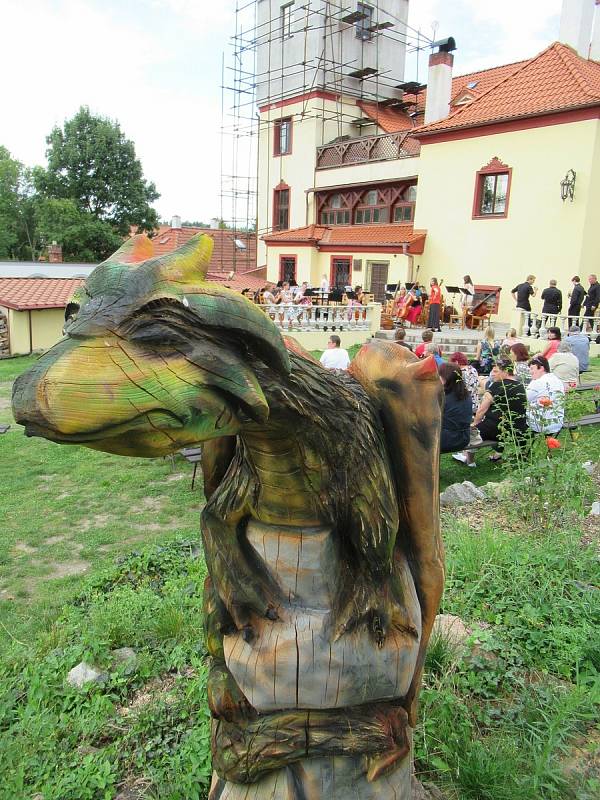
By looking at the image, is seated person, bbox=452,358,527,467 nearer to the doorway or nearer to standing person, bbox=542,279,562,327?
standing person, bbox=542,279,562,327

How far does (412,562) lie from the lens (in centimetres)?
139

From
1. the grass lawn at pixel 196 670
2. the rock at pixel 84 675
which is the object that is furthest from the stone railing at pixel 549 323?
the rock at pixel 84 675

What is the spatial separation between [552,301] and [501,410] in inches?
359

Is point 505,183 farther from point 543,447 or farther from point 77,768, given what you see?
point 77,768

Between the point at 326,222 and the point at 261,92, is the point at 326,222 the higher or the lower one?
the lower one

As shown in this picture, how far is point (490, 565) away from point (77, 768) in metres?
2.44

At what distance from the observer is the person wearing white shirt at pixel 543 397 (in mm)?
5547

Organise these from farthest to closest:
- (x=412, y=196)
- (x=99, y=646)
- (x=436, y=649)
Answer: (x=412, y=196) → (x=99, y=646) → (x=436, y=649)

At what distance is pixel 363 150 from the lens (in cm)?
2150

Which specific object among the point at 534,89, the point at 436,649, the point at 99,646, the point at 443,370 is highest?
the point at 534,89

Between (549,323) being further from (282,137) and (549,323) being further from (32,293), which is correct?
(282,137)

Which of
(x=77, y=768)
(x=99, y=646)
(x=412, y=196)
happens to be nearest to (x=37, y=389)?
(x=77, y=768)

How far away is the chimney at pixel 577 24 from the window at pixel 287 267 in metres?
11.0

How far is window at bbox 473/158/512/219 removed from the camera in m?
16.7
